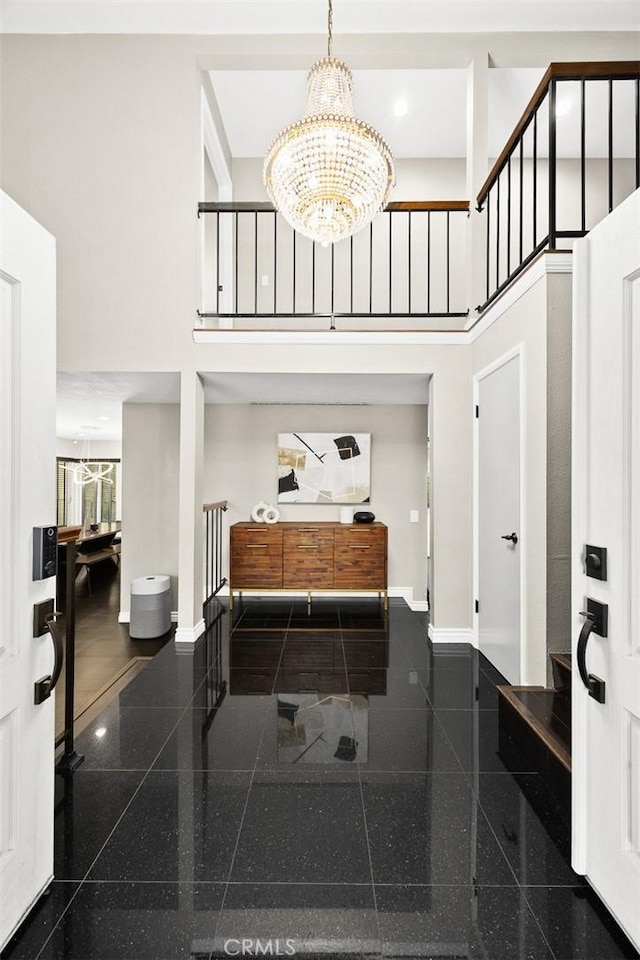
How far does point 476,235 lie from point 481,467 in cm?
195

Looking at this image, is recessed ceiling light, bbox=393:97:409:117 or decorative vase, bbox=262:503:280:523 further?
decorative vase, bbox=262:503:280:523

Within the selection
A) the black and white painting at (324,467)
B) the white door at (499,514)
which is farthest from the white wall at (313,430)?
the white door at (499,514)

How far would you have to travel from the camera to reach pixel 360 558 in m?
5.42

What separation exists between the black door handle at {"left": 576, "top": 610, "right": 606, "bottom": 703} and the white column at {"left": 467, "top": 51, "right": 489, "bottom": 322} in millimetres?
3285

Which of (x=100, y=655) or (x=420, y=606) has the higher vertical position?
(x=420, y=606)

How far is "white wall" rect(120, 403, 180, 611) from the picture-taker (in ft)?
18.7

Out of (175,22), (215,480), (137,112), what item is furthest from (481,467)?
(175,22)

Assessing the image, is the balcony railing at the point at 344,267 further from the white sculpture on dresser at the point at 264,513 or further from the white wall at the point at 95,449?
the white wall at the point at 95,449

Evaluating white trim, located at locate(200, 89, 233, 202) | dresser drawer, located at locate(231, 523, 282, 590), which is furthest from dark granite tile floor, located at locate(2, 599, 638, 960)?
white trim, located at locate(200, 89, 233, 202)

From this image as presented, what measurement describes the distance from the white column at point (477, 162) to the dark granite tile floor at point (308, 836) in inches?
125

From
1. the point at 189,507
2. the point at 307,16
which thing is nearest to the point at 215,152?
the point at 307,16

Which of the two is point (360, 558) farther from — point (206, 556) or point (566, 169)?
point (566, 169)

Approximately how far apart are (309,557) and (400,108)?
481cm

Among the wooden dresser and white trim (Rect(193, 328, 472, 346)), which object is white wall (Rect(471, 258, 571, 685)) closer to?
white trim (Rect(193, 328, 472, 346))
